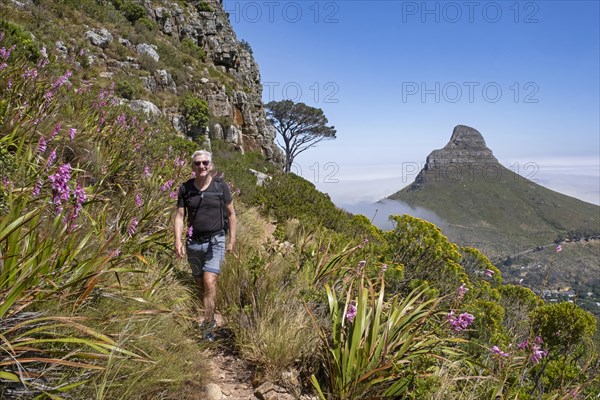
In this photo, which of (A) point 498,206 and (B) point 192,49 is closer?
(B) point 192,49

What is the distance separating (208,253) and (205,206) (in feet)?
1.48

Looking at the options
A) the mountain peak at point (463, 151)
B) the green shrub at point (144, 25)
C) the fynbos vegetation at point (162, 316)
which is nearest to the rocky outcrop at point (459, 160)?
the mountain peak at point (463, 151)

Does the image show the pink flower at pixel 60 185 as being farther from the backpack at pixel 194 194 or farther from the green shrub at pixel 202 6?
the green shrub at pixel 202 6

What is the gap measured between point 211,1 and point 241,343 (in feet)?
103

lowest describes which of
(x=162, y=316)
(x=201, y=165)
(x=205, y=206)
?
(x=162, y=316)

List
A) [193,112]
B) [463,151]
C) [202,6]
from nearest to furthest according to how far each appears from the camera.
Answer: [193,112], [202,6], [463,151]

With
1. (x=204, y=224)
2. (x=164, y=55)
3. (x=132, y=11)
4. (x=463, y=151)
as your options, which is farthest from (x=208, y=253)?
(x=463, y=151)

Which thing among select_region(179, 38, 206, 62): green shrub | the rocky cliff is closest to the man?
the rocky cliff

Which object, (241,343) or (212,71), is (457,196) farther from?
(241,343)

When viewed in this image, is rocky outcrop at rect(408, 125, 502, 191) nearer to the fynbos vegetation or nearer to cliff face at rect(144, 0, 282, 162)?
cliff face at rect(144, 0, 282, 162)

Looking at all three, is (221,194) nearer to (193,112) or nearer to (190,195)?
(190,195)

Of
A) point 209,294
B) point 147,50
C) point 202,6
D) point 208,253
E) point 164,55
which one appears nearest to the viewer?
point 209,294

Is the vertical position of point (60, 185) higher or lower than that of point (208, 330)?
higher

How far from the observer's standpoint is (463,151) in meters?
166
